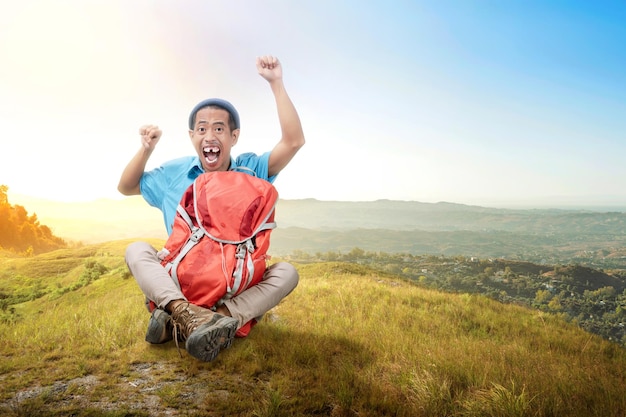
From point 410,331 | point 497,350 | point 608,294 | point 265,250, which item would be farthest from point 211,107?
point 608,294

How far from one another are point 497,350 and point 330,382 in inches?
99.8

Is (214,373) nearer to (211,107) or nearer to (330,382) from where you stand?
(330,382)

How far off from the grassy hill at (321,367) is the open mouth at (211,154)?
243 cm

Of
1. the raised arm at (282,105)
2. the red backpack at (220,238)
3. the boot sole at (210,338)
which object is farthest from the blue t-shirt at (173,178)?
the boot sole at (210,338)

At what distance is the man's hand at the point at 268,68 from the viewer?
4762 mm

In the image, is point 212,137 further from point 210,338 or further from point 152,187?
point 210,338

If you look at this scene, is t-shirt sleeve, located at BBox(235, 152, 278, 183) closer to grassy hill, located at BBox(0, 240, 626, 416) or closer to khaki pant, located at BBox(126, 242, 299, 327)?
khaki pant, located at BBox(126, 242, 299, 327)

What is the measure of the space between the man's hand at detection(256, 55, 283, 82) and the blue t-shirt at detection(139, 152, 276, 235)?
109cm

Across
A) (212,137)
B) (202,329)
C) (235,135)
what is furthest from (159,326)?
(235,135)

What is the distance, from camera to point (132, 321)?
5086 mm

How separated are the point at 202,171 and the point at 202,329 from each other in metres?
2.69

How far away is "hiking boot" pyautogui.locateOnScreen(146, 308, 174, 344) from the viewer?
12.0 ft

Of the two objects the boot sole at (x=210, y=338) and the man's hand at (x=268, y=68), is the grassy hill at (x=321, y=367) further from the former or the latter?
the man's hand at (x=268, y=68)

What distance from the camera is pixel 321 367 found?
3656mm
